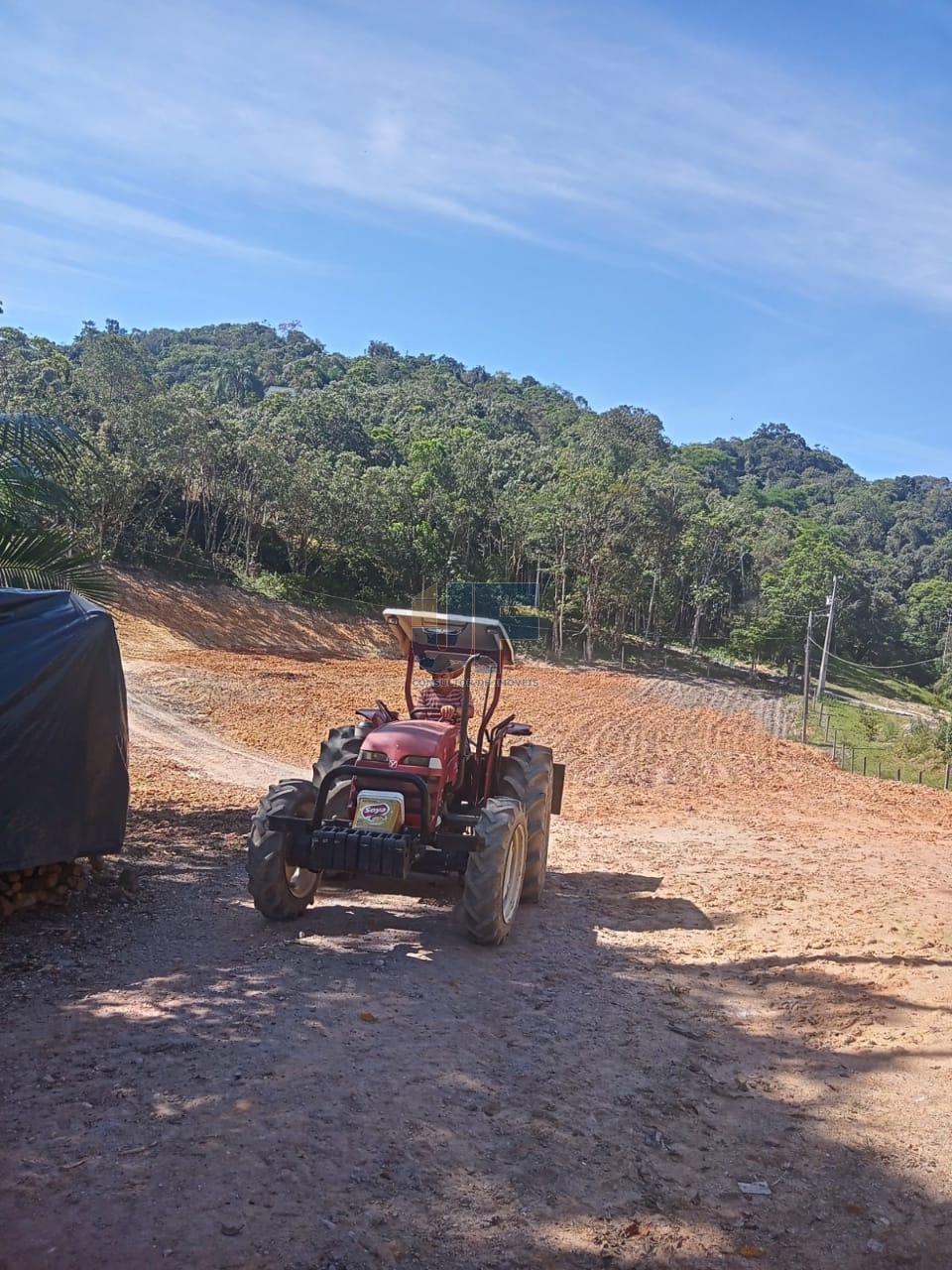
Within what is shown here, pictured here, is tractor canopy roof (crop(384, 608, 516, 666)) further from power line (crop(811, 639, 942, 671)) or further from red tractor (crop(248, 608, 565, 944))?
power line (crop(811, 639, 942, 671))

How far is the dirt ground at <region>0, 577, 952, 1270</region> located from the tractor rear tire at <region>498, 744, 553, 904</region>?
0.92ft

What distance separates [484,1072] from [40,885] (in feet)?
12.5

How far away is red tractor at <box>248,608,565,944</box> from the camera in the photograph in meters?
7.11

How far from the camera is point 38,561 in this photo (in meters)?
9.70

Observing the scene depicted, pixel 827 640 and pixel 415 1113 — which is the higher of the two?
pixel 827 640

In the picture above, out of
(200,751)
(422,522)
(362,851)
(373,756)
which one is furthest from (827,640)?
(362,851)

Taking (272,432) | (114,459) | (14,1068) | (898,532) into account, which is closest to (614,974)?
(14,1068)

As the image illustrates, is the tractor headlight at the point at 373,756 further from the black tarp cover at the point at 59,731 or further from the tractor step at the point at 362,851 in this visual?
the black tarp cover at the point at 59,731

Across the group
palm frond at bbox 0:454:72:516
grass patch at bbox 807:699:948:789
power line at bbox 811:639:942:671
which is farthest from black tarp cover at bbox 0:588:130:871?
power line at bbox 811:639:942:671

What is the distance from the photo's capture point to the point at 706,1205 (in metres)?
4.29

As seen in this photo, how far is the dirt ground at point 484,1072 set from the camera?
12.8 ft

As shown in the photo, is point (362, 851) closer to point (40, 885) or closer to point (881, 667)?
point (40, 885)

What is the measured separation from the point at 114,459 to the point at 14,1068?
4202 cm

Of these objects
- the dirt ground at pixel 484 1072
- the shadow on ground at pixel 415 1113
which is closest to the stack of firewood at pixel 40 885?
the dirt ground at pixel 484 1072
